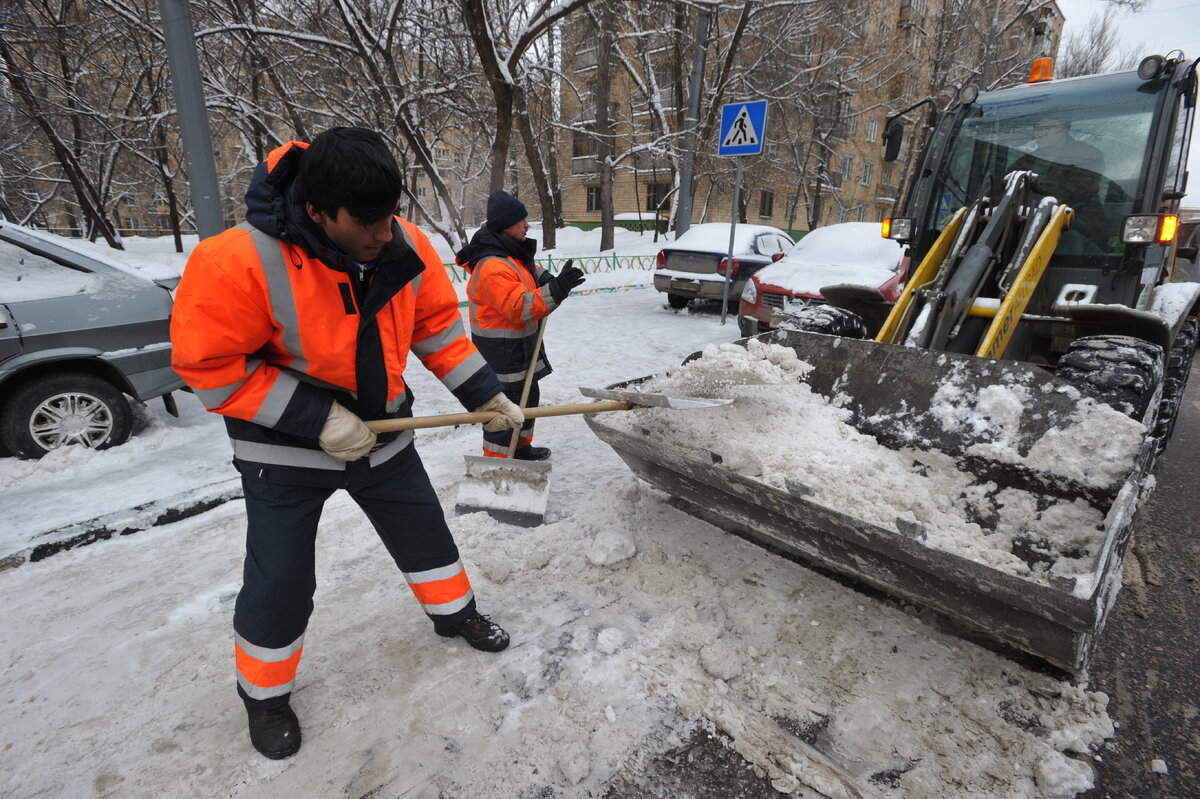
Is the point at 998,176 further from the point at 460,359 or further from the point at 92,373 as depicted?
the point at 92,373

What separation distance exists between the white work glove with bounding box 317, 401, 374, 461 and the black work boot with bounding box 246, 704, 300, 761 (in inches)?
34.6

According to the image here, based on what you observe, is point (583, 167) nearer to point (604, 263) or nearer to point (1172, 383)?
point (604, 263)

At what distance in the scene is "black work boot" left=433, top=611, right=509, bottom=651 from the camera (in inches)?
91.4

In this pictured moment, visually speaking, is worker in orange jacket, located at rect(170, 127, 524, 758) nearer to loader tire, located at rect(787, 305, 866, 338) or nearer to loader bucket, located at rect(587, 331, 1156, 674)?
loader bucket, located at rect(587, 331, 1156, 674)

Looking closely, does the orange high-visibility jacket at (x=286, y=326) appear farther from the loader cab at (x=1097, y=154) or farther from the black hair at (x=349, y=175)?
the loader cab at (x=1097, y=154)

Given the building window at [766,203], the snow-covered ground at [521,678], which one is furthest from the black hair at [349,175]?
the building window at [766,203]

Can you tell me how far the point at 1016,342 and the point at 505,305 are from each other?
3.12 m

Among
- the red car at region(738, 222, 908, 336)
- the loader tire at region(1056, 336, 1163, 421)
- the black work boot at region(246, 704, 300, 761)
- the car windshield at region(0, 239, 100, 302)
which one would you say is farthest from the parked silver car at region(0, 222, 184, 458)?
the loader tire at region(1056, 336, 1163, 421)

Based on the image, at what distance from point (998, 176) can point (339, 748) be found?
16.7 feet

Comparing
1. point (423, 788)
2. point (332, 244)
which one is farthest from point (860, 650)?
point (332, 244)

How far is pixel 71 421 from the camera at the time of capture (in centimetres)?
382

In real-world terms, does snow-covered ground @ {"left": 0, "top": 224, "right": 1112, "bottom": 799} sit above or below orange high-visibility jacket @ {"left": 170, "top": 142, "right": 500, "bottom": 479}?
below

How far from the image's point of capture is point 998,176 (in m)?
Answer: 4.20

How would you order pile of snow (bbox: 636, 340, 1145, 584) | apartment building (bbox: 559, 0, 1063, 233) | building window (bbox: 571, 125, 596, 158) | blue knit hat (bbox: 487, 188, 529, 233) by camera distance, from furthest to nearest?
building window (bbox: 571, 125, 596, 158) < apartment building (bbox: 559, 0, 1063, 233) < blue knit hat (bbox: 487, 188, 529, 233) < pile of snow (bbox: 636, 340, 1145, 584)
